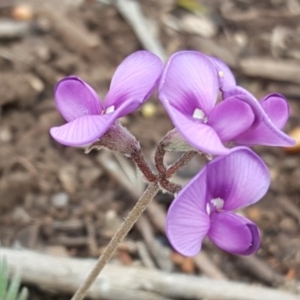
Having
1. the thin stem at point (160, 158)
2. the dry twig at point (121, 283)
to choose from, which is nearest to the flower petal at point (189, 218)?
the thin stem at point (160, 158)

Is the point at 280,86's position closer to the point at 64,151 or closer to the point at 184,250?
the point at 64,151

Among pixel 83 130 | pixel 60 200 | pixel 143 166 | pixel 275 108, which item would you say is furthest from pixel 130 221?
pixel 60 200

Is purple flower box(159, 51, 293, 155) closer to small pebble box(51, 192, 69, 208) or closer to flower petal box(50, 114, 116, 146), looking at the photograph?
flower petal box(50, 114, 116, 146)

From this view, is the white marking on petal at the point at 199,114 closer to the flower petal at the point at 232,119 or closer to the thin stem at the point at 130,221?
the flower petal at the point at 232,119

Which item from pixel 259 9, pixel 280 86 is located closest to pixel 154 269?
pixel 280 86

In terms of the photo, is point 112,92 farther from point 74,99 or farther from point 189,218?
point 189,218

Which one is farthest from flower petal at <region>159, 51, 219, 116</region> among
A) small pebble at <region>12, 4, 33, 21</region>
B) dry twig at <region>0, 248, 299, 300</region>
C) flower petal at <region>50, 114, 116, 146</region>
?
small pebble at <region>12, 4, 33, 21</region>
